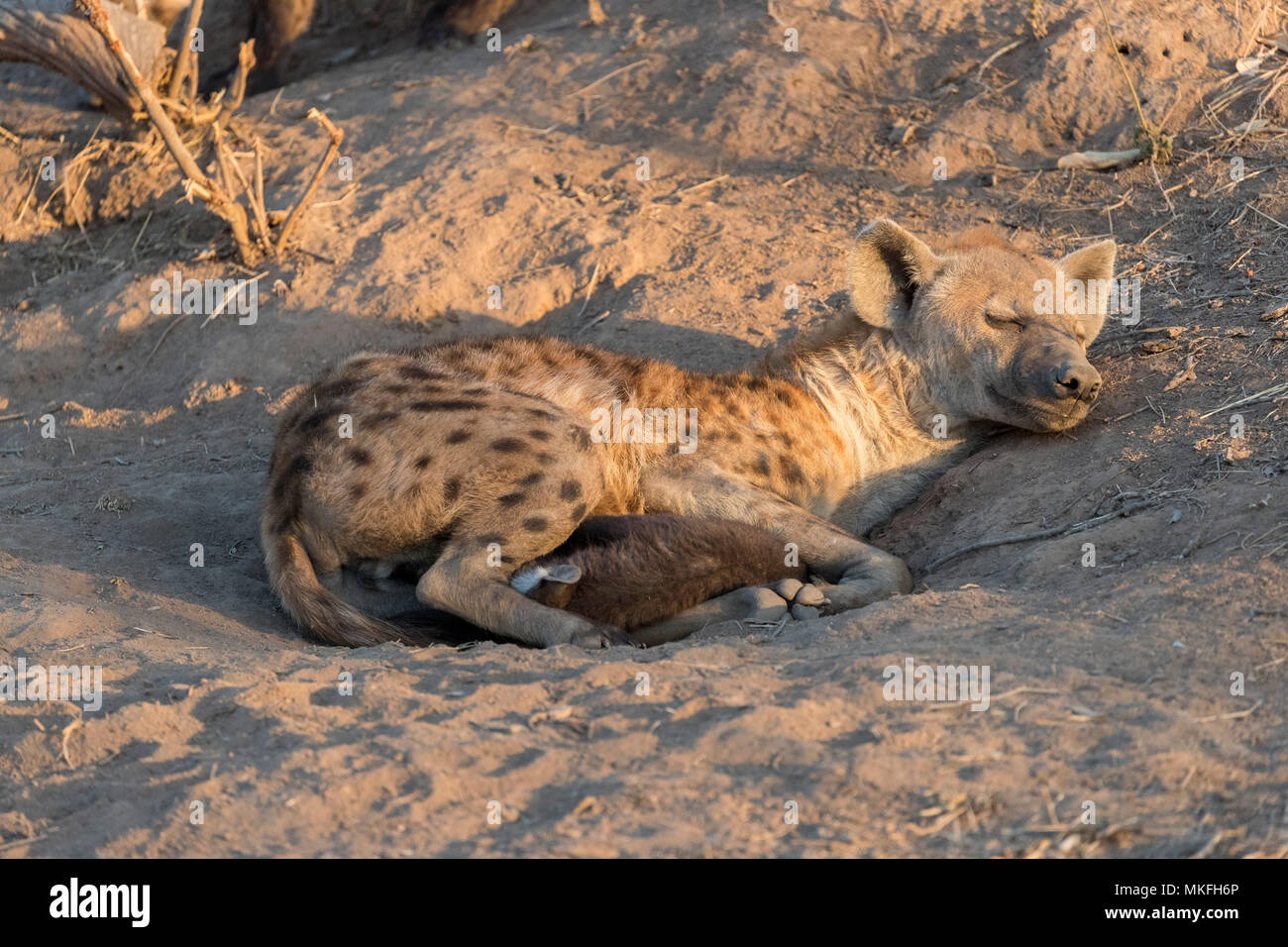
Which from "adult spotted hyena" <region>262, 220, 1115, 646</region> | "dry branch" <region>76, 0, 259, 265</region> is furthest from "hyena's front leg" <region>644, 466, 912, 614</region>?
"dry branch" <region>76, 0, 259, 265</region>

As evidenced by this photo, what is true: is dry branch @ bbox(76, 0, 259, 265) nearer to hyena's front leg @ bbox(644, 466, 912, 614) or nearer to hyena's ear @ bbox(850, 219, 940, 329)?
hyena's front leg @ bbox(644, 466, 912, 614)

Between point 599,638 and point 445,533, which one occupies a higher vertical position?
point 445,533

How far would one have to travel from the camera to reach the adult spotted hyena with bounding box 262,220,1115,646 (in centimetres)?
324

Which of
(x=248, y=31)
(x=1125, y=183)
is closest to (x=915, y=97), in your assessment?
(x=1125, y=183)

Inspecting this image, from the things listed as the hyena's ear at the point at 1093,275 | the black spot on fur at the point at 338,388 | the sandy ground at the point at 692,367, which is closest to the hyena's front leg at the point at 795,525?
the sandy ground at the point at 692,367

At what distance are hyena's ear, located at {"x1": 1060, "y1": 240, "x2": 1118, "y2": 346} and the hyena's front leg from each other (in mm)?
1102

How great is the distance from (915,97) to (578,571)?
3.18 meters

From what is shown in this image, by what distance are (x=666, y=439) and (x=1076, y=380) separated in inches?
44.6

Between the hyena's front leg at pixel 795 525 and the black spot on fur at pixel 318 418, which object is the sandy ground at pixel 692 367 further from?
the black spot on fur at pixel 318 418

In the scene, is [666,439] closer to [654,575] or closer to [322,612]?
[654,575]

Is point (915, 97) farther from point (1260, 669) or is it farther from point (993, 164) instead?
point (1260, 669)

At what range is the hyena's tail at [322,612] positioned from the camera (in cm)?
315

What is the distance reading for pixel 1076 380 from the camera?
3533 mm

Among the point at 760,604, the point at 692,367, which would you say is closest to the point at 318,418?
the point at 760,604
